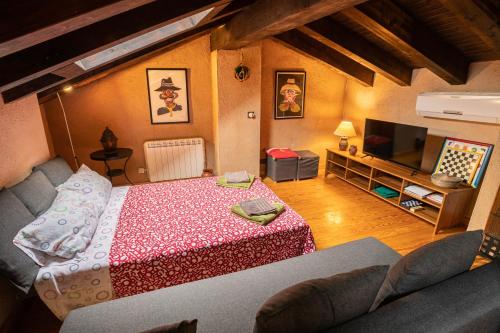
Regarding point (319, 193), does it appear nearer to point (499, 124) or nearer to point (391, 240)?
point (391, 240)

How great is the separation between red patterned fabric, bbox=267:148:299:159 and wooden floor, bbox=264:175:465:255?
1.54 ft

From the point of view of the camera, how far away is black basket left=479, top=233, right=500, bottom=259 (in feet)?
8.29

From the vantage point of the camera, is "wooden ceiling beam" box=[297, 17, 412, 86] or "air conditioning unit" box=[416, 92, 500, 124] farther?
"wooden ceiling beam" box=[297, 17, 412, 86]

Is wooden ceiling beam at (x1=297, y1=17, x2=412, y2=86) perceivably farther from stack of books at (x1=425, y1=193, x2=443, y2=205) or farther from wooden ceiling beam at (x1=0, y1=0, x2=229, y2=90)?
wooden ceiling beam at (x1=0, y1=0, x2=229, y2=90)

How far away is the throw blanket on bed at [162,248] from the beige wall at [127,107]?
5.69 ft

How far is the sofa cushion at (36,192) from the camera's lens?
198cm

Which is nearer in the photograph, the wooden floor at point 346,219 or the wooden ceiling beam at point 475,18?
the wooden ceiling beam at point 475,18

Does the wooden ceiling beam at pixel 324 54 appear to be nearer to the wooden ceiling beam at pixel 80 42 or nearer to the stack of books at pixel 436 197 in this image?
the stack of books at pixel 436 197

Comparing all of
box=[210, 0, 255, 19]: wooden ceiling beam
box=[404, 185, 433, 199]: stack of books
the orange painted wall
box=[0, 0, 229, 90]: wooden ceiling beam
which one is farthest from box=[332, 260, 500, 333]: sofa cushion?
the orange painted wall

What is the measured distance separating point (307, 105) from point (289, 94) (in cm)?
43

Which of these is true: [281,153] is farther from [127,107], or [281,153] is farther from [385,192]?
[127,107]

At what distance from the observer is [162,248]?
1.88 meters

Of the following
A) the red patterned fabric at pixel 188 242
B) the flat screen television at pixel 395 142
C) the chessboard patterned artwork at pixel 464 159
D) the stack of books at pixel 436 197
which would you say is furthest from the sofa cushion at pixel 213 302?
the flat screen television at pixel 395 142

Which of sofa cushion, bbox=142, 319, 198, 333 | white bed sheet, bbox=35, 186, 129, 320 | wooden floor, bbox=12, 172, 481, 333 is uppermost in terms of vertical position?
sofa cushion, bbox=142, 319, 198, 333
